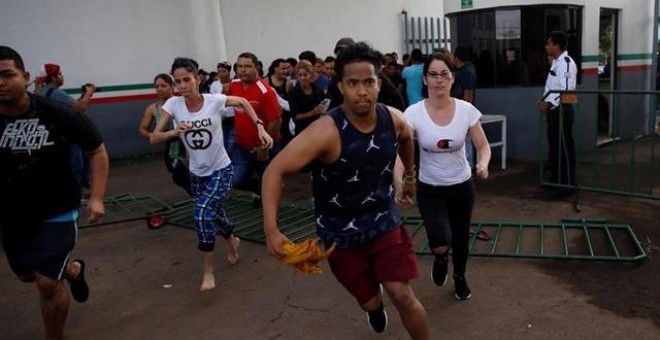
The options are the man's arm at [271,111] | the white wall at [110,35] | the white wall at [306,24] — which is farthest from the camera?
the white wall at [306,24]

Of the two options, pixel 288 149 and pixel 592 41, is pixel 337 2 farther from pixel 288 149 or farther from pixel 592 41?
pixel 288 149

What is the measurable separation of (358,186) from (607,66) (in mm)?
9442

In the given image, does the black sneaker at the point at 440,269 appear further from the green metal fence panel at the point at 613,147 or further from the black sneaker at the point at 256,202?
the black sneaker at the point at 256,202

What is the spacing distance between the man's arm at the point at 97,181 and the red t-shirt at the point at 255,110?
2321mm

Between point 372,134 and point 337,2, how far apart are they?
38.9 ft

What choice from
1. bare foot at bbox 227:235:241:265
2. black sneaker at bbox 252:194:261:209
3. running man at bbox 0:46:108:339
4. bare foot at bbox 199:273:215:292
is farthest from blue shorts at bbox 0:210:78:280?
black sneaker at bbox 252:194:261:209

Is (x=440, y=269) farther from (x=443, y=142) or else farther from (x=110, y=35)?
(x=110, y=35)

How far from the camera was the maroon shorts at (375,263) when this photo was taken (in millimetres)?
2943

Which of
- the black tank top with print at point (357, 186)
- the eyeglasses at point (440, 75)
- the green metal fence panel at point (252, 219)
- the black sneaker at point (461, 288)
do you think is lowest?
the green metal fence panel at point (252, 219)

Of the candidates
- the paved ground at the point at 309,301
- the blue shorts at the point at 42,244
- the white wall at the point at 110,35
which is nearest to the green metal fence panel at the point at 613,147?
the paved ground at the point at 309,301

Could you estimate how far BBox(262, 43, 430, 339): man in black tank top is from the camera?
2682 millimetres

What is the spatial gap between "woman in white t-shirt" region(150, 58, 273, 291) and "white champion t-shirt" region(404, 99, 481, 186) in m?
1.63

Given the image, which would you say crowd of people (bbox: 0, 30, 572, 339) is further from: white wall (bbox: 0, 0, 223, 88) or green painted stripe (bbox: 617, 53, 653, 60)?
white wall (bbox: 0, 0, 223, 88)

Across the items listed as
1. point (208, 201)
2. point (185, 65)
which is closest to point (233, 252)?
point (208, 201)
